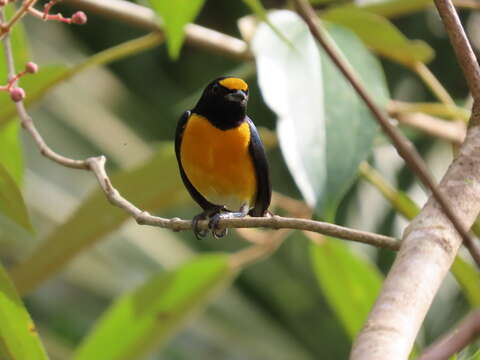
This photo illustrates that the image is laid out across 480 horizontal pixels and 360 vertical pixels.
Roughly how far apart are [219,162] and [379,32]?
2.01 ft

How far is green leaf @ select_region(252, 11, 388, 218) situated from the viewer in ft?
5.31

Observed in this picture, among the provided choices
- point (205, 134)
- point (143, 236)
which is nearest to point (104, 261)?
point (143, 236)

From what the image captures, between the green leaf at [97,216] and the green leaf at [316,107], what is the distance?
1.62 ft

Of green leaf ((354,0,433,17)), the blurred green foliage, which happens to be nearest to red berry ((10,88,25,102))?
the blurred green foliage

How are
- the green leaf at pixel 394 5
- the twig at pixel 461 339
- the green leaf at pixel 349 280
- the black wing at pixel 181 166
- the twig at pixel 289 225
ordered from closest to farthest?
the twig at pixel 461 339, the twig at pixel 289 225, the black wing at pixel 181 166, the green leaf at pixel 349 280, the green leaf at pixel 394 5

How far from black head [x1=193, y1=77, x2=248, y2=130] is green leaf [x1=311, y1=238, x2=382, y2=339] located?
0.50 metres

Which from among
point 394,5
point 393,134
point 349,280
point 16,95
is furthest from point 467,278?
point 393,134

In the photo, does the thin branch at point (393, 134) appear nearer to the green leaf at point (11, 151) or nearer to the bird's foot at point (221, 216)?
the bird's foot at point (221, 216)

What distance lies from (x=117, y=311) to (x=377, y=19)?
1006 millimetres

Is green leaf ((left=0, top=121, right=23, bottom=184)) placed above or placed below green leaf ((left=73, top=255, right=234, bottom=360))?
above

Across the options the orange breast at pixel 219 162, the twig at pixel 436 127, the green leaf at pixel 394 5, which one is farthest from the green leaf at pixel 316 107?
the green leaf at pixel 394 5

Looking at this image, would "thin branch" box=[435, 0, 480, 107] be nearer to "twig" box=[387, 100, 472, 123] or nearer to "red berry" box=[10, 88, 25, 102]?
"red berry" box=[10, 88, 25, 102]

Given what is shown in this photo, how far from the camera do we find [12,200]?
62.2 inches

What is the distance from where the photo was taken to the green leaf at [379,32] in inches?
91.0
